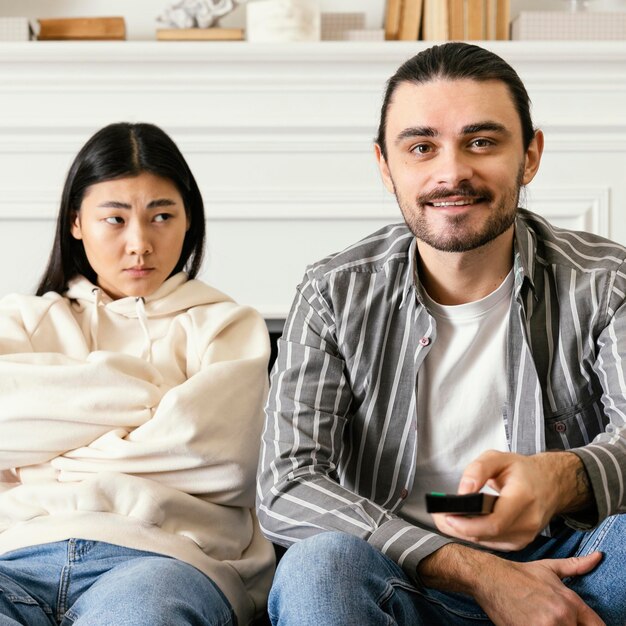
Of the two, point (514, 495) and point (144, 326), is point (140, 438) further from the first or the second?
point (514, 495)

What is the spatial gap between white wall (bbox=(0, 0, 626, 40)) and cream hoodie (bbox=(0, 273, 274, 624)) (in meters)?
1.00

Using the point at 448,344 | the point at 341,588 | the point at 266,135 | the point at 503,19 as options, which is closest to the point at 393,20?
the point at 503,19

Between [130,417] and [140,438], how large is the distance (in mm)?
43

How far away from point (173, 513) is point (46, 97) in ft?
3.87

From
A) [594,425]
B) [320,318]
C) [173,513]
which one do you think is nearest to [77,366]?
[173,513]

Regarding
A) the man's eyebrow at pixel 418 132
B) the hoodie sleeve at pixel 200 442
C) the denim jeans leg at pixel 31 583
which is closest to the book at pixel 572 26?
the man's eyebrow at pixel 418 132

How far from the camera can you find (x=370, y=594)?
4.02 ft

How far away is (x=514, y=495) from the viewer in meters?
1.23

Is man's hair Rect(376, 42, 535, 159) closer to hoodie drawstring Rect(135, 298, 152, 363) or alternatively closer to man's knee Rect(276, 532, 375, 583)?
hoodie drawstring Rect(135, 298, 152, 363)

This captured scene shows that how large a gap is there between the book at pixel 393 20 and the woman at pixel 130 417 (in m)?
0.77

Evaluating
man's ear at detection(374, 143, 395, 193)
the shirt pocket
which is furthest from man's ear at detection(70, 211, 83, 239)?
the shirt pocket

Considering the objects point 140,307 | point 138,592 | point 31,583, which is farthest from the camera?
point 140,307

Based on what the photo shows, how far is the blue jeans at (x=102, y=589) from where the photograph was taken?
4.23 feet

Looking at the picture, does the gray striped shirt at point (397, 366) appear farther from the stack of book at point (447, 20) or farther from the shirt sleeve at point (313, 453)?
the stack of book at point (447, 20)
